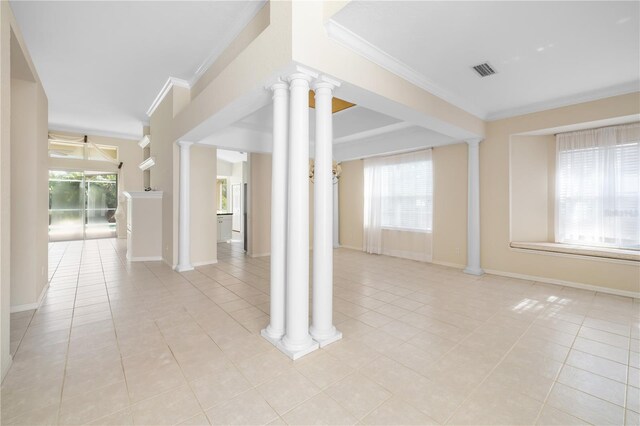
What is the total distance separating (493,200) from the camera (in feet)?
16.9

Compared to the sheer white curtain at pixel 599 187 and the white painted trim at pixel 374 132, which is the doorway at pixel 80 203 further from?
the sheer white curtain at pixel 599 187

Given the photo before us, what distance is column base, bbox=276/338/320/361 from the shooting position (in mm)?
2291

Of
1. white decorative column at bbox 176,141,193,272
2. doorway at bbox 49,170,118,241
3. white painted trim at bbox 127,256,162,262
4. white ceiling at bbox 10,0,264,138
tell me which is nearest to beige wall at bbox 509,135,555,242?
white ceiling at bbox 10,0,264,138

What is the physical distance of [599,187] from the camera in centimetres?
448

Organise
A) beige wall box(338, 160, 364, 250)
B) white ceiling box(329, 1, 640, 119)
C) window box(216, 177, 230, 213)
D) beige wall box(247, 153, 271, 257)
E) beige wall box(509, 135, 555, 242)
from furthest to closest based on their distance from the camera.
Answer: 1. window box(216, 177, 230, 213)
2. beige wall box(338, 160, 364, 250)
3. beige wall box(247, 153, 271, 257)
4. beige wall box(509, 135, 555, 242)
5. white ceiling box(329, 1, 640, 119)

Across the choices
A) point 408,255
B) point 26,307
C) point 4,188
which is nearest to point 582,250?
point 408,255

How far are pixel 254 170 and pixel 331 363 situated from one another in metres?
5.45

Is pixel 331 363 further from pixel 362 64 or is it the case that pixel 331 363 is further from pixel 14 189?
pixel 14 189

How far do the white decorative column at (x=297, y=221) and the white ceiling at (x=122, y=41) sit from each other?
4.79 feet

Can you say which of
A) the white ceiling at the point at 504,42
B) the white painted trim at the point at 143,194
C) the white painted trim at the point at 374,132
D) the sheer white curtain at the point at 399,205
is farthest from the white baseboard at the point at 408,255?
the white painted trim at the point at 143,194

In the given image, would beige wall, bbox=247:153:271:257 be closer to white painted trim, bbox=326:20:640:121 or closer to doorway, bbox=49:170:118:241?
white painted trim, bbox=326:20:640:121

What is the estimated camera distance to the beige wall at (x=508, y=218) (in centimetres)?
395

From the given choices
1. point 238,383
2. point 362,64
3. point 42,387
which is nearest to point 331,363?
point 238,383

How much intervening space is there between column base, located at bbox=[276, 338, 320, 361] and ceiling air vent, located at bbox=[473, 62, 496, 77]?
3.60 m
